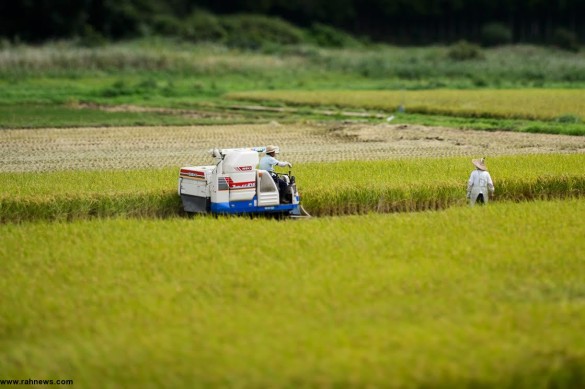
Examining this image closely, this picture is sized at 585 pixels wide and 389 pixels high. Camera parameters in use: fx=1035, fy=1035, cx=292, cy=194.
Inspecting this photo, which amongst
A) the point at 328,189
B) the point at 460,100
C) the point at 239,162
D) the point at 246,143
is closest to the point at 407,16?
the point at 460,100

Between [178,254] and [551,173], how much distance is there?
9.08 metres

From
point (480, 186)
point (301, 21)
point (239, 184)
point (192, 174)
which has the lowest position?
point (480, 186)

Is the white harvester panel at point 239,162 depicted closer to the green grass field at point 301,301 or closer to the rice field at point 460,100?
the green grass field at point 301,301

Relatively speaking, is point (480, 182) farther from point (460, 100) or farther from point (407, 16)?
point (407, 16)

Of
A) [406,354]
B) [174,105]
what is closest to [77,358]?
[406,354]

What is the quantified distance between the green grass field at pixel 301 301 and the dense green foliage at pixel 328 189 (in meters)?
1.71

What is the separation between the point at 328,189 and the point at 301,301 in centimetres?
736

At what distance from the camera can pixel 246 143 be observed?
92.7ft

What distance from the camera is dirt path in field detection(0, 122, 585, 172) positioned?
24938 millimetres

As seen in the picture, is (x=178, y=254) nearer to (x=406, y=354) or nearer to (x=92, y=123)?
(x=406, y=354)

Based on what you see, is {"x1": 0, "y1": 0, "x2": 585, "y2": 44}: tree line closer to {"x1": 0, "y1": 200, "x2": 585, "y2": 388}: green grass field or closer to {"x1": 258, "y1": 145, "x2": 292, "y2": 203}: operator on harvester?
{"x1": 258, "y1": 145, "x2": 292, "y2": 203}: operator on harvester

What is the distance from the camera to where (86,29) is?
227ft

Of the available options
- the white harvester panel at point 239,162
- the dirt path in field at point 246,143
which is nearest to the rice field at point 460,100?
the dirt path in field at point 246,143

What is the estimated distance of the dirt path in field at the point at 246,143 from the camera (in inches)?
982
